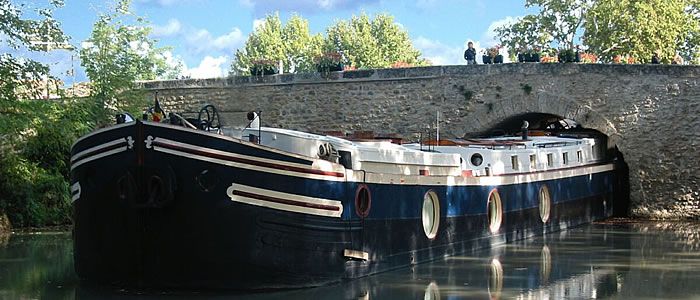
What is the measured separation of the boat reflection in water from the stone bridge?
4638mm

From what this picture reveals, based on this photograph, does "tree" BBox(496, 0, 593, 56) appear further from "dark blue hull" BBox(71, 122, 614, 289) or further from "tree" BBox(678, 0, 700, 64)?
"dark blue hull" BBox(71, 122, 614, 289)

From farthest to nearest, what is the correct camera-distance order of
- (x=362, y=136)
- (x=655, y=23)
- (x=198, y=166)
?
(x=655, y=23), (x=362, y=136), (x=198, y=166)

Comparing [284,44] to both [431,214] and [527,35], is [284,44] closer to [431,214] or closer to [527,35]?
[527,35]

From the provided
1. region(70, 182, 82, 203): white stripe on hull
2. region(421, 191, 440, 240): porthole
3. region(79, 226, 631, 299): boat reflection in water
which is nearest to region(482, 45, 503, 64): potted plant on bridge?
region(79, 226, 631, 299): boat reflection in water

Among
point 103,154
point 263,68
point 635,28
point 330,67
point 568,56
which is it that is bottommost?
point 103,154

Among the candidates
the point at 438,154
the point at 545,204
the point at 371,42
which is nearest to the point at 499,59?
the point at 545,204

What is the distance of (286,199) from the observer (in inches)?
340

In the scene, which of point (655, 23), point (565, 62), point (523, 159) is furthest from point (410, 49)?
point (523, 159)

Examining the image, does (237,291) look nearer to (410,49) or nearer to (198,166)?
(198,166)

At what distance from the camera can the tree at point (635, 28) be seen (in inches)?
1238

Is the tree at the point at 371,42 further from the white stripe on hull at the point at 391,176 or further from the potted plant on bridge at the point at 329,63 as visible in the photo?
the white stripe on hull at the point at 391,176

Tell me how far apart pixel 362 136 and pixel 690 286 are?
404cm

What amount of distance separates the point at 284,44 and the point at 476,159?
132 ft

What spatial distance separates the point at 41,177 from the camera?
1689 cm
